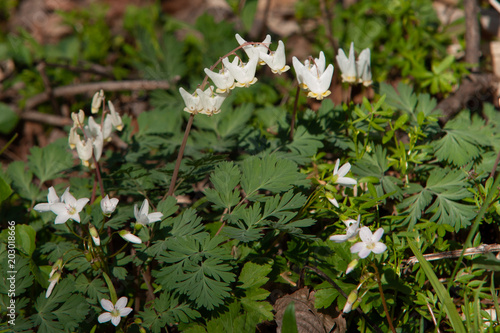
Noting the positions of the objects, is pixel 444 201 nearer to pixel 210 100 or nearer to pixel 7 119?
pixel 210 100

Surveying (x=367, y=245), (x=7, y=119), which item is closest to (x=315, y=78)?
(x=367, y=245)

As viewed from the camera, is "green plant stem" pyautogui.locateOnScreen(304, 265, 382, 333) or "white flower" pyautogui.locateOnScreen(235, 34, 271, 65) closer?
"green plant stem" pyautogui.locateOnScreen(304, 265, 382, 333)

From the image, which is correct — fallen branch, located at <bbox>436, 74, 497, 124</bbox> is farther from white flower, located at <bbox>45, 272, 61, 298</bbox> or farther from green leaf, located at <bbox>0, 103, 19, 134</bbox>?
green leaf, located at <bbox>0, 103, 19, 134</bbox>

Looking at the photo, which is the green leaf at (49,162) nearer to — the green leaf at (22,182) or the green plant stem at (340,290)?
the green leaf at (22,182)

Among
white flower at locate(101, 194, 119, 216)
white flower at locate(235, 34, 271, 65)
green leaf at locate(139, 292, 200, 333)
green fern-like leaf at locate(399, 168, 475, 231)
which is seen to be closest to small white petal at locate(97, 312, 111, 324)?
green leaf at locate(139, 292, 200, 333)

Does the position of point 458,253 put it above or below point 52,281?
below

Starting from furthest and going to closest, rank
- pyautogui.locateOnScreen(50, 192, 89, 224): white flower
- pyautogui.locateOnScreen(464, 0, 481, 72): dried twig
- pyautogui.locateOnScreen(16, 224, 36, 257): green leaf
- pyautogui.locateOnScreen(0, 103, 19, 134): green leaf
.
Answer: pyautogui.locateOnScreen(0, 103, 19, 134): green leaf < pyautogui.locateOnScreen(464, 0, 481, 72): dried twig < pyautogui.locateOnScreen(16, 224, 36, 257): green leaf < pyautogui.locateOnScreen(50, 192, 89, 224): white flower

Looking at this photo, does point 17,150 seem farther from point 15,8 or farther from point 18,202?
point 15,8
